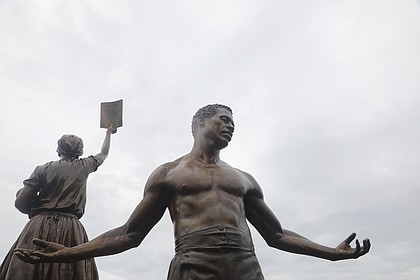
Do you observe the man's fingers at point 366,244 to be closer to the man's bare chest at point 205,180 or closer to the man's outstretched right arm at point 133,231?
the man's bare chest at point 205,180

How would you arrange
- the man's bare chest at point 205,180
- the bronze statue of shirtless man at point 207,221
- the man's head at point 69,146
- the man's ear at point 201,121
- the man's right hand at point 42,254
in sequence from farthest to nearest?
the man's head at point 69,146 < the man's ear at point 201,121 < the man's bare chest at point 205,180 < the man's right hand at point 42,254 < the bronze statue of shirtless man at point 207,221

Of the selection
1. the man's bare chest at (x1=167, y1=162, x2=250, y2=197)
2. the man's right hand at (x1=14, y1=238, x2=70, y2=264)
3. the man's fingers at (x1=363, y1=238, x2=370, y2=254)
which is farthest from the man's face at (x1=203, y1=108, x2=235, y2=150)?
the man's right hand at (x1=14, y1=238, x2=70, y2=264)

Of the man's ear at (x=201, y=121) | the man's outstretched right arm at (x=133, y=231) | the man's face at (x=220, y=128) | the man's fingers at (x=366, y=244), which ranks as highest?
the man's ear at (x=201, y=121)

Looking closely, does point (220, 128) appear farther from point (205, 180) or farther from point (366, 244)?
point (366, 244)

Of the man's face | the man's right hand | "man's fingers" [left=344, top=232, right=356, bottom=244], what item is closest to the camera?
the man's right hand

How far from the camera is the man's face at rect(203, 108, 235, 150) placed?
567 cm

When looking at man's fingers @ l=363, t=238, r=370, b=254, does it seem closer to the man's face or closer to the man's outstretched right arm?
the man's face

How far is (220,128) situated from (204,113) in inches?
12.3

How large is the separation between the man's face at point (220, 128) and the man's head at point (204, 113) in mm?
50

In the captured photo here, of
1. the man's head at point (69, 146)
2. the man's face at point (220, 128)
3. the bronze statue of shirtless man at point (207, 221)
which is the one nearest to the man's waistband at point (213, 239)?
the bronze statue of shirtless man at point (207, 221)

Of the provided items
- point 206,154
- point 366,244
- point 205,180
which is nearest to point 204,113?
point 206,154

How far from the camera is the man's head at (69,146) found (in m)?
8.38

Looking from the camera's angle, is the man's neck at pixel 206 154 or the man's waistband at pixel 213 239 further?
the man's neck at pixel 206 154

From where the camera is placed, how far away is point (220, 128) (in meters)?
5.69
